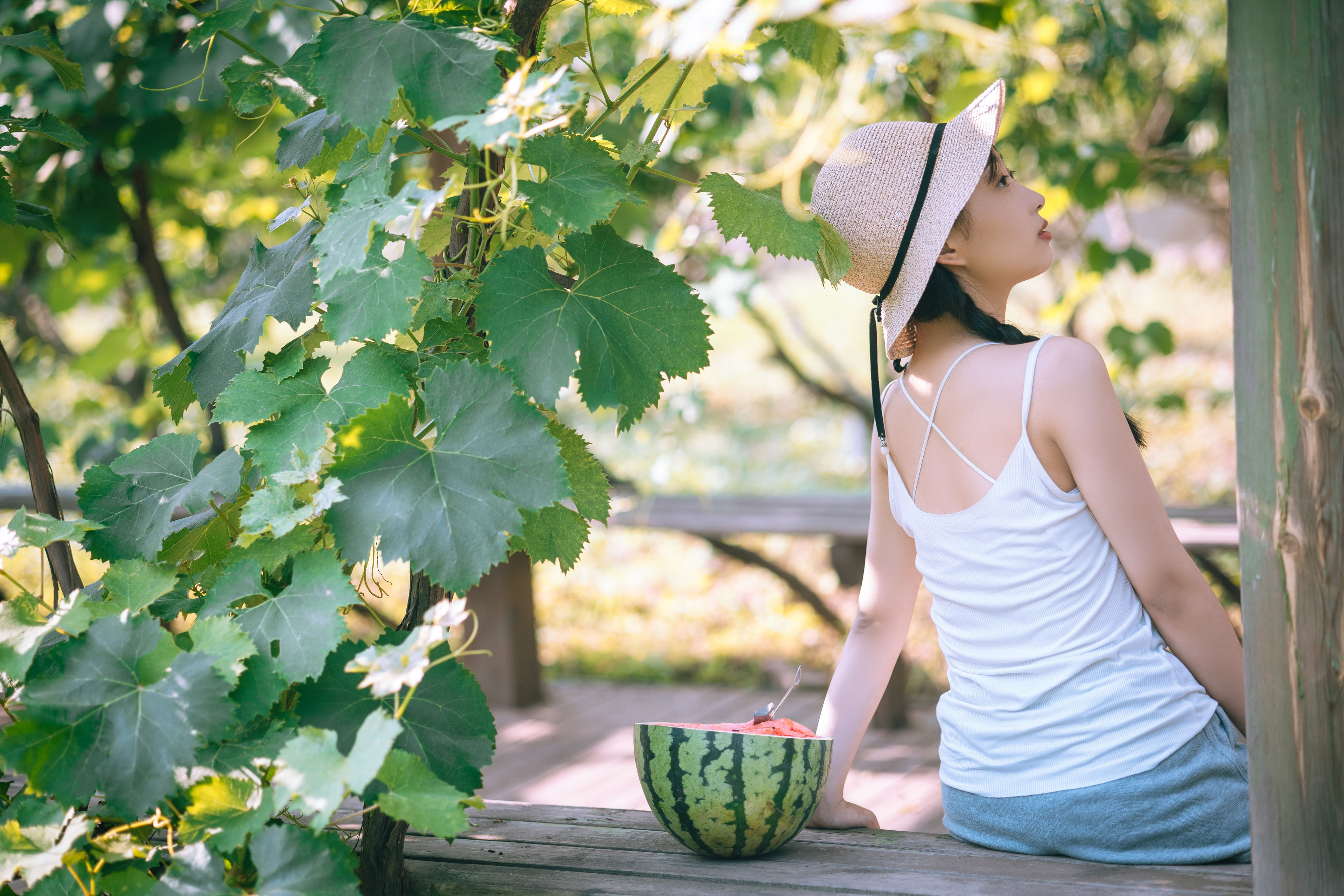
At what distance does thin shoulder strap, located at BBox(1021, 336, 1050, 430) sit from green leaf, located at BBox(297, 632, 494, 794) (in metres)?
0.72

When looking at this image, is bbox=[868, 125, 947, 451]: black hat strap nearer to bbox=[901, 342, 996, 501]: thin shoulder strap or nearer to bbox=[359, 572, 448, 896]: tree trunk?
bbox=[901, 342, 996, 501]: thin shoulder strap

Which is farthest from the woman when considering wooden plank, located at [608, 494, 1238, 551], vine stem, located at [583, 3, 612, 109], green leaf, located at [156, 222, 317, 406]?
wooden plank, located at [608, 494, 1238, 551]

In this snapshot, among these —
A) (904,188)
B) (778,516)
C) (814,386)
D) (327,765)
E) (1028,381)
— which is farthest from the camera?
(814,386)

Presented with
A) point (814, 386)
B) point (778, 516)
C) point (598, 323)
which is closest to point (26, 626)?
point (598, 323)

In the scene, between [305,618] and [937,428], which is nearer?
[305,618]

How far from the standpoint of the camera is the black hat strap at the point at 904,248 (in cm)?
140

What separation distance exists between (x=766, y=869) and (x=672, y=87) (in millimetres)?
980

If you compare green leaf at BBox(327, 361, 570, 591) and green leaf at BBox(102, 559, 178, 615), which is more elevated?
green leaf at BBox(327, 361, 570, 591)

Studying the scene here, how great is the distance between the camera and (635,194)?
1.20 meters

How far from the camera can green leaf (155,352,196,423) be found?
4.39 ft

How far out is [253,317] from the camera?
4.27 feet

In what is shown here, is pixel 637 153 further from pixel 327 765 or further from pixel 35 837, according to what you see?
pixel 35 837

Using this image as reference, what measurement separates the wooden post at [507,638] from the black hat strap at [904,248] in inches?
Answer: 98.6

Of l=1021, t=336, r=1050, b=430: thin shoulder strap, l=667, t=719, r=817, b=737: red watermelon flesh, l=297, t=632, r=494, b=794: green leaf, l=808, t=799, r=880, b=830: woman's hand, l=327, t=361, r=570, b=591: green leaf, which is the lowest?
l=808, t=799, r=880, b=830: woman's hand
